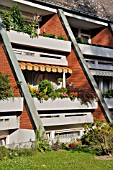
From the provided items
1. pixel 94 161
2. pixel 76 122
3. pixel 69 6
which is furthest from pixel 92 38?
pixel 94 161

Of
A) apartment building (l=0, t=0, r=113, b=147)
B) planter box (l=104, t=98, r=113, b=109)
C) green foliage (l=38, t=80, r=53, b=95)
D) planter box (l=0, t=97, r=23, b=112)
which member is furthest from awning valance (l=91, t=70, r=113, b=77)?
planter box (l=0, t=97, r=23, b=112)

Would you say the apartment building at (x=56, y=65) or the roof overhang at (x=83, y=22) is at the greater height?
the roof overhang at (x=83, y=22)

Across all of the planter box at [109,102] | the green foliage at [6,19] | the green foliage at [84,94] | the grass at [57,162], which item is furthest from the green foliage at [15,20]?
the grass at [57,162]

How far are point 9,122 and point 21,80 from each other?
241 cm

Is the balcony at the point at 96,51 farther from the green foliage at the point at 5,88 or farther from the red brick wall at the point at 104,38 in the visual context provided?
the green foliage at the point at 5,88

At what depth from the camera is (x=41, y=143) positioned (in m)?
15.7

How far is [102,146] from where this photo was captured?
14867 millimetres

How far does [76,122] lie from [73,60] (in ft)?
15.9

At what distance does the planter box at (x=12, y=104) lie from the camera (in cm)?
1630

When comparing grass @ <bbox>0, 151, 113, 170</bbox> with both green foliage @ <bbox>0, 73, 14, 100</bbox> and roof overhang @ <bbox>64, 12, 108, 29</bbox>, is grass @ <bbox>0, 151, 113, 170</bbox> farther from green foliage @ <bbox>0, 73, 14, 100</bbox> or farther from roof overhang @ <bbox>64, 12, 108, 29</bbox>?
roof overhang @ <bbox>64, 12, 108, 29</bbox>

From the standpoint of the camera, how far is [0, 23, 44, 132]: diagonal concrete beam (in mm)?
16859

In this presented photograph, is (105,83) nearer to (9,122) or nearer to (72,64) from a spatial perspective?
(72,64)

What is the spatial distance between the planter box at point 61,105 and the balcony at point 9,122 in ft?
5.16

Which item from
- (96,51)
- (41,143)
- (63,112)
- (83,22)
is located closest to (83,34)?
(83,22)
